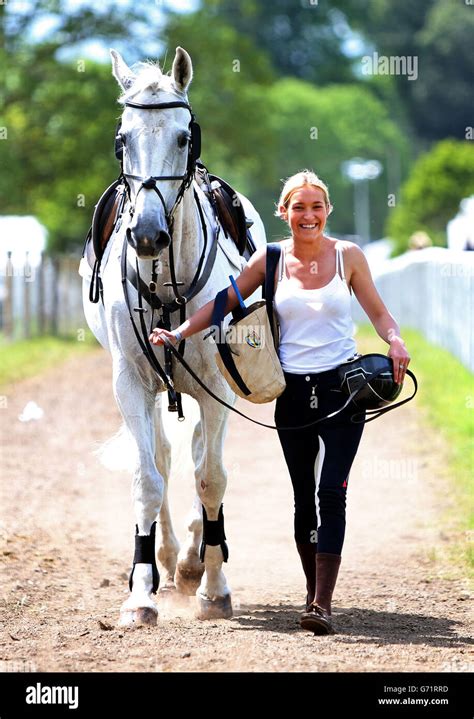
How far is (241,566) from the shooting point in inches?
339

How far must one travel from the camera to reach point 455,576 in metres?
7.88

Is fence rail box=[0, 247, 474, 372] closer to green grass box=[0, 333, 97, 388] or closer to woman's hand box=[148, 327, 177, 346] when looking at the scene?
green grass box=[0, 333, 97, 388]

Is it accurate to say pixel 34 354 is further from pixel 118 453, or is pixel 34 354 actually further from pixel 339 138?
pixel 339 138

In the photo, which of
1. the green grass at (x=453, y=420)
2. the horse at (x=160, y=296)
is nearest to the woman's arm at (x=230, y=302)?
the horse at (x=160, y=296)

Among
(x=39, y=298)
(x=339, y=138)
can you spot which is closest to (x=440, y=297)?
(x=39, y=298)

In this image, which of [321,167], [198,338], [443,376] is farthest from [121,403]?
[321,167]

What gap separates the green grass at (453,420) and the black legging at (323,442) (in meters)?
2.14

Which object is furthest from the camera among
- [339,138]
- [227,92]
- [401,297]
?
[339,138]

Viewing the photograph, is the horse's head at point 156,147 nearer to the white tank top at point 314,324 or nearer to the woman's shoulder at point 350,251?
the white tank top at point 314,324

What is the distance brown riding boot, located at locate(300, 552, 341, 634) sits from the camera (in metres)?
6.10

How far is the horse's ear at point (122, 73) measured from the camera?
21.4 ft

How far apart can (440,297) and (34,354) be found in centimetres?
867
